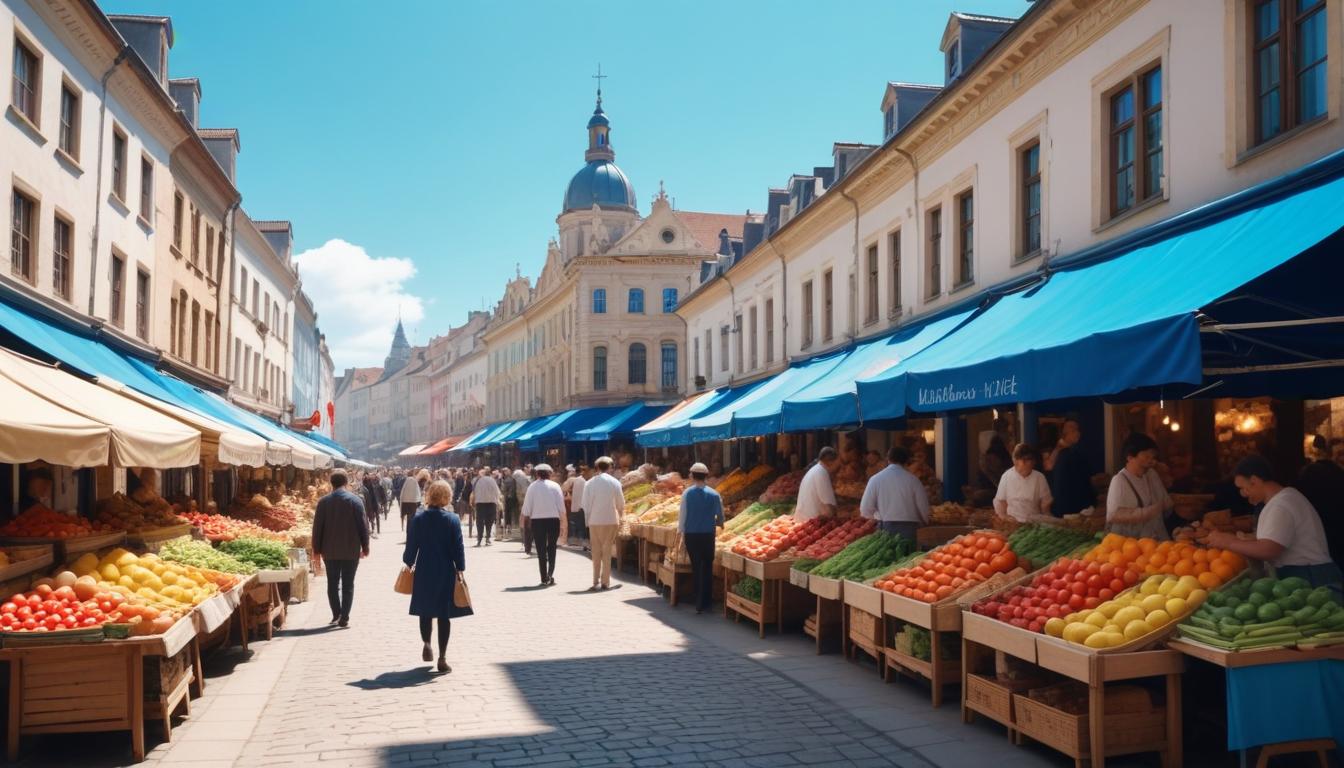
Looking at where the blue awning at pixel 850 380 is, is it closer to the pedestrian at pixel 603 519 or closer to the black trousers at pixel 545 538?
the pedestrian at pixel 603 519

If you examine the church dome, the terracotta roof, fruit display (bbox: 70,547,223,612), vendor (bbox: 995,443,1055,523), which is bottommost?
fruit display (bbox: 70,547,223,612)

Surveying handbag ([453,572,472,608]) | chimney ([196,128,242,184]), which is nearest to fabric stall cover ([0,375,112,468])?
handbag ([453,572,472,608])

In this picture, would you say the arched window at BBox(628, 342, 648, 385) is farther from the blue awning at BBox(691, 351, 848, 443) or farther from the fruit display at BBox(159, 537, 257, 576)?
the fruit display at BBox(159, 537, 257, 576)

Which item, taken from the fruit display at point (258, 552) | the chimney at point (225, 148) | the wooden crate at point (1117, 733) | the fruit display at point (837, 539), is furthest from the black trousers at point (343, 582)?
the chimney at point (225, 148)

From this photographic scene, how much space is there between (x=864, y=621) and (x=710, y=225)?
2248 inches

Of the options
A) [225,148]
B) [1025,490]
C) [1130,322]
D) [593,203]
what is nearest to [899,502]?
[1025,490]

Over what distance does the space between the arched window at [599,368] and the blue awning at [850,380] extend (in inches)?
1531

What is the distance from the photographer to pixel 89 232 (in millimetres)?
18719

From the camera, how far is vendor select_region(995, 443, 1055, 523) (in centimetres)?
1112

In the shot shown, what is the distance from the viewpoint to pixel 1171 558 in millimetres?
7816

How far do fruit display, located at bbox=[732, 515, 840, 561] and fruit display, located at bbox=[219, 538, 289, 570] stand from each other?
18.8 ft

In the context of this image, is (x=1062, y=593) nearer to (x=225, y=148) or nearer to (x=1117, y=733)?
(x=1117, y=733)

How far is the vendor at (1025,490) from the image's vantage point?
11.1 metres

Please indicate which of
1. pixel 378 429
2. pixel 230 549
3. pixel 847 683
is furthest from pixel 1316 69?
pixel 378 429
